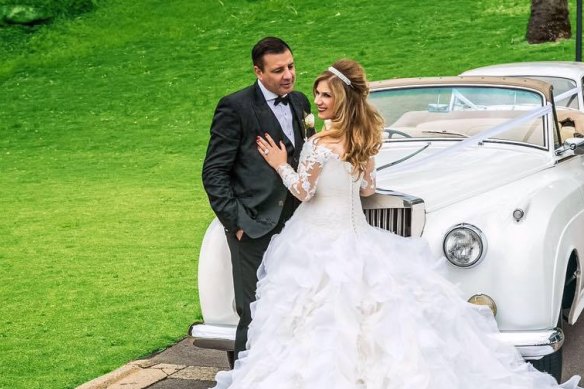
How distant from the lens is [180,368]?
6.82m

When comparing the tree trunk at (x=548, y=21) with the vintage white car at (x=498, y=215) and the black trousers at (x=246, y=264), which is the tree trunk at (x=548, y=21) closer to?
the vintage white car at (x=498, y=215)

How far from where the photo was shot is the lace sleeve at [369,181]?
17.4 feet

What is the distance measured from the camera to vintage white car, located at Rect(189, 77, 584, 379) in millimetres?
5695

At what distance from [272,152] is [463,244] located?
121 centimetres

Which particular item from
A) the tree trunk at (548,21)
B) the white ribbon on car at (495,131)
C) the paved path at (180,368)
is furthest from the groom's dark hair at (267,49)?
the tree trunk at (548,21)

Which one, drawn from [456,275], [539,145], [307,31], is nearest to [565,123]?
[539,145]

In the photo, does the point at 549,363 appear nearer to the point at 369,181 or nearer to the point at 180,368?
the point at 369,181

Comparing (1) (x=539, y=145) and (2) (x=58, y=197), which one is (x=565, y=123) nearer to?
(1) (x=539, y=145)

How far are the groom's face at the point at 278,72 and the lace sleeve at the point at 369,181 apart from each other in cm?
58

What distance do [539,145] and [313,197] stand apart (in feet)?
8.44

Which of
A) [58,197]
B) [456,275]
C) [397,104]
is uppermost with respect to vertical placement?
[397,104]

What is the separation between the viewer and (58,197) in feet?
47.7

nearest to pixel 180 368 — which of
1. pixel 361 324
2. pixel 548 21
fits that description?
pixel 361 324

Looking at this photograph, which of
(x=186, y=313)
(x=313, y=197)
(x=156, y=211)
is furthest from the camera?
(x=156, y=211)
